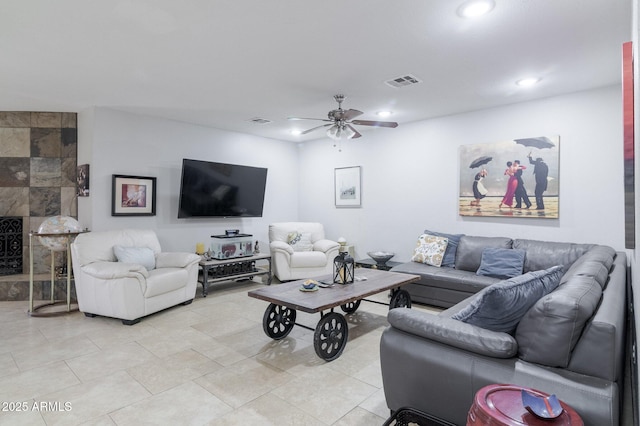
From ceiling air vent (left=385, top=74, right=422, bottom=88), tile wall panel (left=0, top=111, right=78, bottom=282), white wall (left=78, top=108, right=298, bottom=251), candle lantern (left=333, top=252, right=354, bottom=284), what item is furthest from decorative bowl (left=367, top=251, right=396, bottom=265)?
tile wall panel (left=0, top=111, right=78, bottom=282)

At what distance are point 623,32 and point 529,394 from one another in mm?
2881

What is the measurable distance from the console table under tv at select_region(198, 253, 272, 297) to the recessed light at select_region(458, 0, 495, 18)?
409 centimetres

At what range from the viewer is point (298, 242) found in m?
5.96

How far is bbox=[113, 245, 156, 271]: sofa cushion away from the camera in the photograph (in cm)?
411

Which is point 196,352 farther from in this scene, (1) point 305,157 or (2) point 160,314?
(1) point 305,157

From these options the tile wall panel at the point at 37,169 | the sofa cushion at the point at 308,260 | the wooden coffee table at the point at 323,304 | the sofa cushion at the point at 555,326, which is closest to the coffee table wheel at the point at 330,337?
the wooden coffee table at the point at 323,304

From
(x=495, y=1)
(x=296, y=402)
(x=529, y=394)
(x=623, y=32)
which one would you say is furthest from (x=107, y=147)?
(x=623, y=32)

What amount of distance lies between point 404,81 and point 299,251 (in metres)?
3.20

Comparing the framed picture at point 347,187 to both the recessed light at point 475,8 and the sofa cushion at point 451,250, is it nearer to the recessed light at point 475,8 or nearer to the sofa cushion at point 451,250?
the sofa cushion at point 451,250

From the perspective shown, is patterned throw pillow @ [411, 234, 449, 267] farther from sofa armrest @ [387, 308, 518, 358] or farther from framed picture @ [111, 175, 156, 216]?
framed picture @ [111, 175, 156, 216]

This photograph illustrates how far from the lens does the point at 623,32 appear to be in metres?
2.64

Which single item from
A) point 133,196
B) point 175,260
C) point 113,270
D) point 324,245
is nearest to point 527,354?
point 113,270

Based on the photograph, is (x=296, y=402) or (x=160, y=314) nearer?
(x=296, y=402)

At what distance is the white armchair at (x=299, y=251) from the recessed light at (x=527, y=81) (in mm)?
3411
